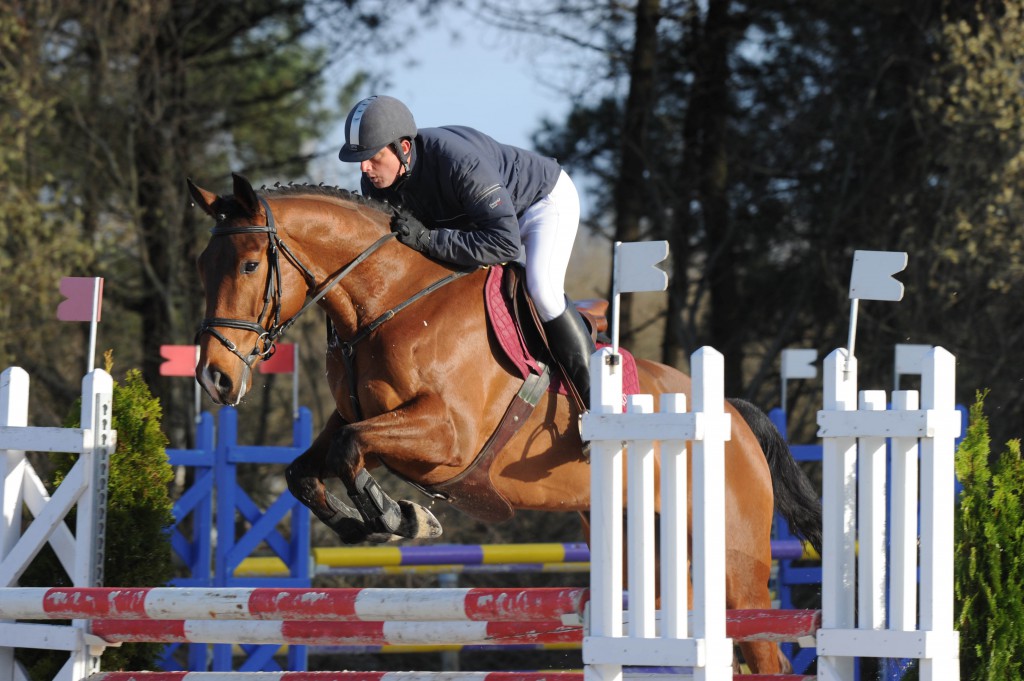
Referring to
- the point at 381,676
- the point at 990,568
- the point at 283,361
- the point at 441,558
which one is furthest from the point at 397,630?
the point at 283,361

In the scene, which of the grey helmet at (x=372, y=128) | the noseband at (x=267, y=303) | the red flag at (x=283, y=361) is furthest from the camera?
the red flag at (x=283, y=361)

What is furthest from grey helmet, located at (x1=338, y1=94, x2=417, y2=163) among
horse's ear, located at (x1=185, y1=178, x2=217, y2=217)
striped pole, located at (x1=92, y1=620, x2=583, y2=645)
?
striped pole, located at (x1=92, y1=620, x2=583, y2=645)

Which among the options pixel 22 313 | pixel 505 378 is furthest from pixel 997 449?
pixel 22 313

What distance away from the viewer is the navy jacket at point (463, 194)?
3760 millimetres

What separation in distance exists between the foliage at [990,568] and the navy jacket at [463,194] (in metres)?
1.52

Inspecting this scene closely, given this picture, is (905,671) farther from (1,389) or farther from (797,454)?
(797,454)

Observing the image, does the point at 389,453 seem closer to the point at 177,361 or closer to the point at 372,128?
the point at 372,128

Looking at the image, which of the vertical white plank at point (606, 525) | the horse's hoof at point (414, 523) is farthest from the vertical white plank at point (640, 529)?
the horse's hoof at point (414, 523)

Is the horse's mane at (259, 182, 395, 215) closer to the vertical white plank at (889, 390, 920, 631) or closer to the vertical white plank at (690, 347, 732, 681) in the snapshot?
the vertical white plank at (690, 347, 732, 681)

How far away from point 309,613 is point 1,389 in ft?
5.00

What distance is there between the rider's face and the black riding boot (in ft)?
2.28

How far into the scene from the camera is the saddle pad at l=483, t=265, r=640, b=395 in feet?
12.8

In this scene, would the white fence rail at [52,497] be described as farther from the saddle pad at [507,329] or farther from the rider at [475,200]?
the saddle pad at [507,329]

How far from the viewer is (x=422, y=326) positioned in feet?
12.4
